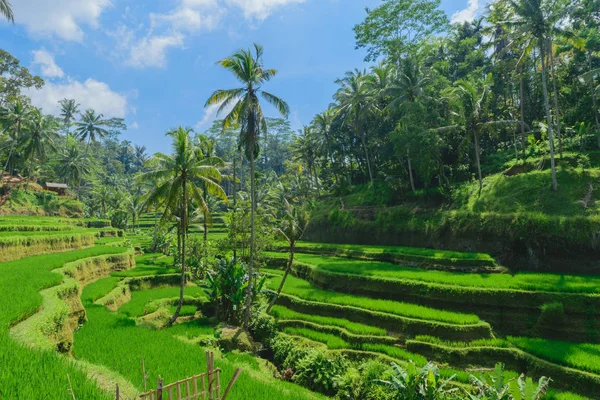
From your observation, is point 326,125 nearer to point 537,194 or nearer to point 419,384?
point 537,194

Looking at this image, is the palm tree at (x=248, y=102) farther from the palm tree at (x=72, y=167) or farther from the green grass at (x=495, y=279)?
the palm tree at (x=72, y=167)

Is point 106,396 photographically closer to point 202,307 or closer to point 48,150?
point 202,307

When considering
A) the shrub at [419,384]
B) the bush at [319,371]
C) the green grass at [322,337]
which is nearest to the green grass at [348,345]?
the green grass at [322,337]

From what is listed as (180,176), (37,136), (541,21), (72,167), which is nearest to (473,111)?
(541,21)

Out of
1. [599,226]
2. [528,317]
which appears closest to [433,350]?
[528,317]

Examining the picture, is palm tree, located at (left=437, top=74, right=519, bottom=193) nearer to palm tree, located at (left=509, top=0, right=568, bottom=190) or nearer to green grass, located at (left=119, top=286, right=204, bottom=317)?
palm tree, located at (left=509, top=0, right=568, bottom=190)

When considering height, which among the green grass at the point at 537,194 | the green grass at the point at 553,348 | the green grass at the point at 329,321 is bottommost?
the green grass at the point at 329,321

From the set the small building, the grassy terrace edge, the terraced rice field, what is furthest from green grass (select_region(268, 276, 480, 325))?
the small building
